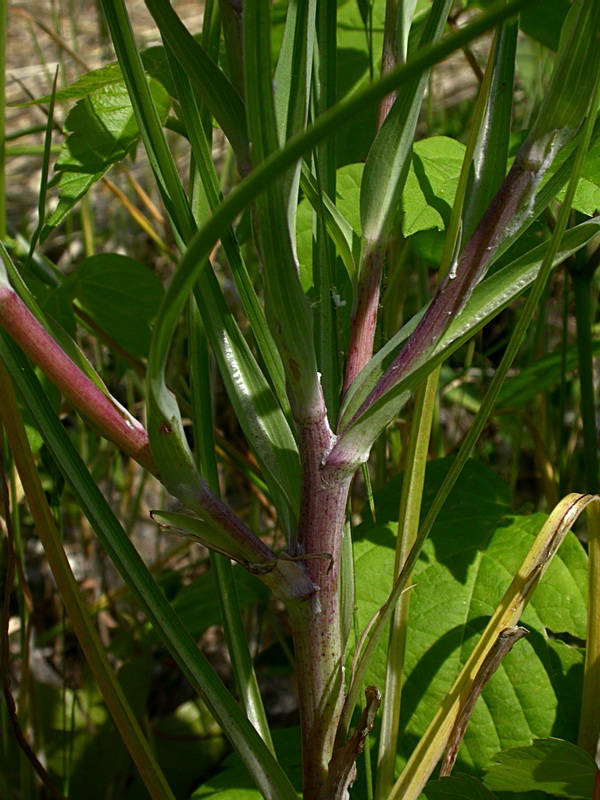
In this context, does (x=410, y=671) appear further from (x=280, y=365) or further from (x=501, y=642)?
(x=280, y=365)

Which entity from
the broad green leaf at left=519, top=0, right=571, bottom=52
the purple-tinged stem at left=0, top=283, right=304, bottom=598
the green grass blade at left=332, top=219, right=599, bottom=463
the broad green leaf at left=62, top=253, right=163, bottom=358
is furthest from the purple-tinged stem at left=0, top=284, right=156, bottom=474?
the broad green leaf at left=519, top=0, right=571, bottom=52

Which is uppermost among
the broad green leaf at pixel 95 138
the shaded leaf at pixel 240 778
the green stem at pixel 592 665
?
the broad green leaf at pixel 95 138

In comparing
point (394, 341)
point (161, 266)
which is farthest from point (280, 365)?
point (161, 266)

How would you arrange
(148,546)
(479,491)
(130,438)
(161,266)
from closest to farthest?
(130,438) < (479,491) < (148,546) < (161,266)

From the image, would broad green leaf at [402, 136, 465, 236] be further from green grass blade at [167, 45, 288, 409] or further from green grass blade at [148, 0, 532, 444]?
green grass blade at [148, 0, 532, 444]

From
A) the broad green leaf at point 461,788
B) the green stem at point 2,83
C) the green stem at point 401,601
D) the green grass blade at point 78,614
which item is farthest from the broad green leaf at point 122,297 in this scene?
the broad green leaf at point 461,788

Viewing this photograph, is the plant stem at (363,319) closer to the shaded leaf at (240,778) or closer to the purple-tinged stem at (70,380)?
the purple-tinged stem at (70,380)

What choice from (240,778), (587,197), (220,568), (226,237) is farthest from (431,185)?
(240,778)
